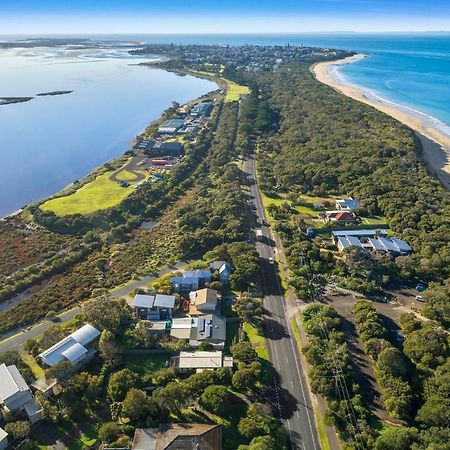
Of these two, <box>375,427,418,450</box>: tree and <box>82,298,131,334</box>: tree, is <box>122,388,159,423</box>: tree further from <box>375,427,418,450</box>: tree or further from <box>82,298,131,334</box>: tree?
<box>375,427,418,450</box>: tree

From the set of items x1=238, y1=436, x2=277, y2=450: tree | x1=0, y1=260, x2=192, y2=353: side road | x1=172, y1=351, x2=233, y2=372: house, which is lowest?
x1=0, y1=260, x2=192, y2=353: side road

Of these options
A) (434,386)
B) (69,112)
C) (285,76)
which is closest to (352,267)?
(434,386)

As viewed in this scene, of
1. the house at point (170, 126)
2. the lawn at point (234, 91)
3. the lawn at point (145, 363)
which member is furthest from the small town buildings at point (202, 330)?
the lawn at point (234, 91)

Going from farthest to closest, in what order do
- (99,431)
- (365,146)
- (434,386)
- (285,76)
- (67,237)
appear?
1. (285,76)
2. (365,146)
3. (67,237)
4. (434,386)
5. (99,431)

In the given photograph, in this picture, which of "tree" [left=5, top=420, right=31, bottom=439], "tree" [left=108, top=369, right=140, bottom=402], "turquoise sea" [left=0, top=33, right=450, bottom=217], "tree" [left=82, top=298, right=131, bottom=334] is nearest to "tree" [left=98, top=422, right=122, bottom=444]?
"tree" [left=108, top=369, right=140, bottom=402]

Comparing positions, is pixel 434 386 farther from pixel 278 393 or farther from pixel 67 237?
pixel 67 237
